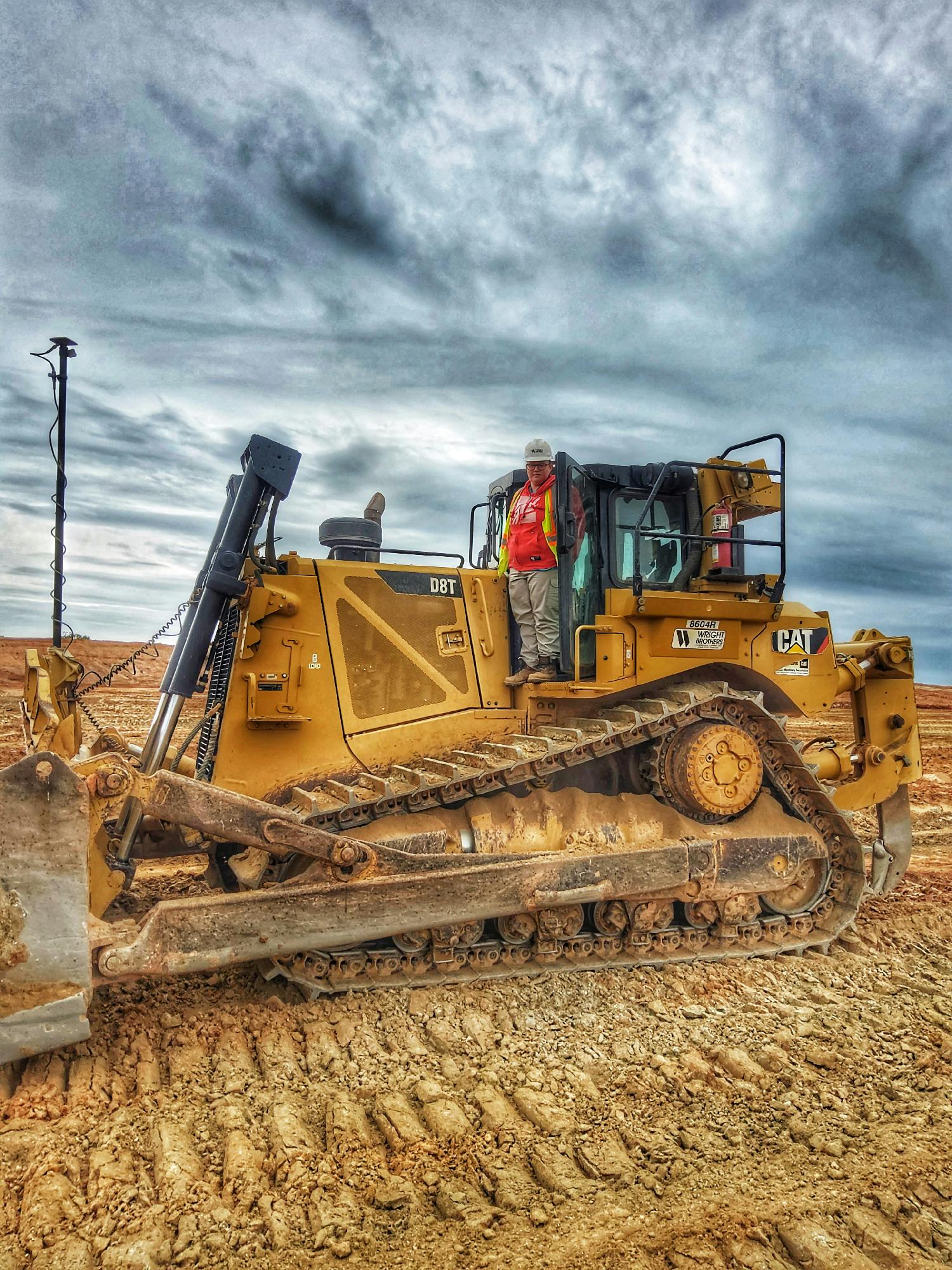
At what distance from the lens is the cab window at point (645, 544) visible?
6.02 m

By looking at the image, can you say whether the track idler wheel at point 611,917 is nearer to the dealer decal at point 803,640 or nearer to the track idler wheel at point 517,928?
the track idler wheel at point 517,928

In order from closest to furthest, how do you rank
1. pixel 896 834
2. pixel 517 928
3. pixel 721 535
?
pixel 517 928, pixel 721 535, pixel 896 834

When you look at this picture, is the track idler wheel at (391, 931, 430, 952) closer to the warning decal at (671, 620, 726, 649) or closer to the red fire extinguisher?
the warning decal at (671, 620, 726, 649)

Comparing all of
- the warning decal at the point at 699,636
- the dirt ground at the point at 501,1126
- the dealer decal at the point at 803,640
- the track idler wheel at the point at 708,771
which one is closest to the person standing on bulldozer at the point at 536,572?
the warning decal at the point at 699,636

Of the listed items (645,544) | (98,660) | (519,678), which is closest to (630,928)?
(519,678)

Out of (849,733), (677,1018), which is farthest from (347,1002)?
(849,733)

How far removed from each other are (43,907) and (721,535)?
468 cm

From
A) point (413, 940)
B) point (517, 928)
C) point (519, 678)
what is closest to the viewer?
point (413, 940)

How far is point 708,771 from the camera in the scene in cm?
562

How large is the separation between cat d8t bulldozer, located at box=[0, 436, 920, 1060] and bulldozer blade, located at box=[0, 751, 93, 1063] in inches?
0.9

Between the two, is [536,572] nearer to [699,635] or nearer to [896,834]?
[699,635]

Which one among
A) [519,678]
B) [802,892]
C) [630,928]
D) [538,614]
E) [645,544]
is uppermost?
[645,544]

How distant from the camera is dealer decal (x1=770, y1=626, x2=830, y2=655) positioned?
20.6ft

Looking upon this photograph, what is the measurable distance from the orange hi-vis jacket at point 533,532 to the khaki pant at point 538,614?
0.06 metres
